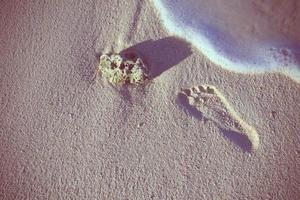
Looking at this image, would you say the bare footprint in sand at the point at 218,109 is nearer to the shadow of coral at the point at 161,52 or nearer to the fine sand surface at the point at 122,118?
the fine sand surface at the point at 122,118

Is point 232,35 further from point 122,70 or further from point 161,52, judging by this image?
point 122,70

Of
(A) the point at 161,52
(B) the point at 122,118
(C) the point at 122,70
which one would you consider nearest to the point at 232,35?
(A) the point at 161,52

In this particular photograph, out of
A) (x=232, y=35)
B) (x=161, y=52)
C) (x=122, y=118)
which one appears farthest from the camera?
(x=232, y=35)

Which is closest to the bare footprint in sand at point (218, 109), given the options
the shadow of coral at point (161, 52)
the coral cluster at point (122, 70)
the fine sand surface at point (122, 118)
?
the fine sand surface at point (122, 118)

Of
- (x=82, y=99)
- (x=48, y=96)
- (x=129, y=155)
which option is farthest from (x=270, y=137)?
(x=48, y=96)

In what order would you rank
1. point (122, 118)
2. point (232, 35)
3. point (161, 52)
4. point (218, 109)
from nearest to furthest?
point (122, 118) < point (218, 109) < point (161, 52) < point (232, 35)

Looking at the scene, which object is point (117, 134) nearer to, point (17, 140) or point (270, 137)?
point (17, 140)
